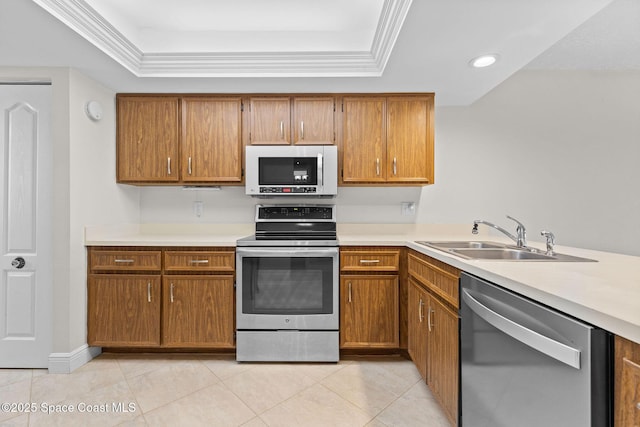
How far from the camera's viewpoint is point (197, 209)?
2889 millimetres

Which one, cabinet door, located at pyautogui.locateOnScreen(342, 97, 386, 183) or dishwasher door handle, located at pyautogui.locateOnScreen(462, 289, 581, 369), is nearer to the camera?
dishwasher door handle, located at pyautogui.locateOnScreen(462, 289, 581, 369)

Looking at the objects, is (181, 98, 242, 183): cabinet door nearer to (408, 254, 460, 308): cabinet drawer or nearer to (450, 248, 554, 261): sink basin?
(408, 254, 460, 308): cabinet drawer

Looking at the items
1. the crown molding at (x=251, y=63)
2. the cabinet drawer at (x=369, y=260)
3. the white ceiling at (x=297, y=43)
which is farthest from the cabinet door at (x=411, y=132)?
the cabinet drawer at (x=369, y=260)

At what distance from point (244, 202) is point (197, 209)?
0.45 metres

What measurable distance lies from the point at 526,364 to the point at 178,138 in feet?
8.96

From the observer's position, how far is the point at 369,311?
2271 mm

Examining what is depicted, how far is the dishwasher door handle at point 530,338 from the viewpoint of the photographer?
2.43 ft

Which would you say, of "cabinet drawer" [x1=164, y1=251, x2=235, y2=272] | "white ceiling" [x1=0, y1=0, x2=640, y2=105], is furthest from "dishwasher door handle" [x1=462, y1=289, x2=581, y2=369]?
"cabinet drawer" [x1=164, y1=251, x2=235, y2=272]

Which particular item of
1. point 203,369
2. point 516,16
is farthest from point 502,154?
point 203,369

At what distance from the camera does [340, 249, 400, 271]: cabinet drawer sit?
2279mm

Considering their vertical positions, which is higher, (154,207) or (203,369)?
(154,207)

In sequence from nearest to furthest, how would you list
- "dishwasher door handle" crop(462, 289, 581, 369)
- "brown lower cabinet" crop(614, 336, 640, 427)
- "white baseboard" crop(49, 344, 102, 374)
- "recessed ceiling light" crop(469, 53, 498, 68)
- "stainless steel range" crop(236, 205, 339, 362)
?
"brown lower cabinet" crop(614, 336, 640, 427)
"dishwasher door handle" crop(462, 289, 581, 369)
"recessed ceiling light" crop(469, 53, 498, 68)
"white baseboard" crop(49, 344, 102, 374)
"stainless steel range" crop(236, 205, 339, 362)

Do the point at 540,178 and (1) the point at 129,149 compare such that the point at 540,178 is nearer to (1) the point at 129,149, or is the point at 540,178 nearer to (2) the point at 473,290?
(2) the point at 473,290

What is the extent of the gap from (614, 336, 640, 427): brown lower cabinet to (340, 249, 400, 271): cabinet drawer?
5.30 feet
